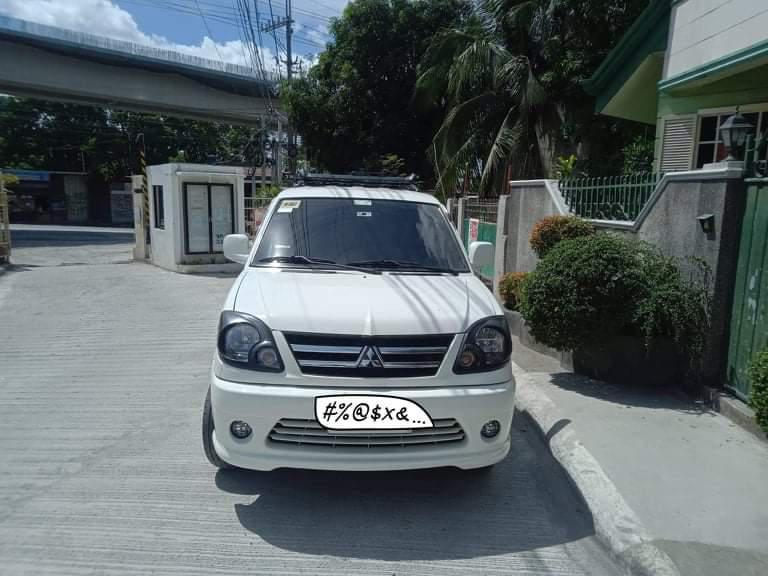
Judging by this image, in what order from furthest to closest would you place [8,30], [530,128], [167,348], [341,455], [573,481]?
[8,30] → [530,128] → [167,348] → [573,481] → [341,455]

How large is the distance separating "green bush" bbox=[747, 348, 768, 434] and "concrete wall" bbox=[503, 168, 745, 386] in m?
0.87

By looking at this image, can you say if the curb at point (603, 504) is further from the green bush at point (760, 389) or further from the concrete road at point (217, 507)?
the green bush at point (760, 389)

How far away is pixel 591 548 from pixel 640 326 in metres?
2.60

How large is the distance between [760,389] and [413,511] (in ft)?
8.25

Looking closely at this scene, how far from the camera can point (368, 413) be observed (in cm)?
307

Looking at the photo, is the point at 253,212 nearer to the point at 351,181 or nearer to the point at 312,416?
the point at 351,181

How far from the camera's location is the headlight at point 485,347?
3256 mm

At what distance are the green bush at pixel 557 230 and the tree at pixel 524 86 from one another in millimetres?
6987

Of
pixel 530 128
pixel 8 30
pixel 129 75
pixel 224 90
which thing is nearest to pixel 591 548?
pixel 530 128

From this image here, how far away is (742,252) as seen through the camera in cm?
463

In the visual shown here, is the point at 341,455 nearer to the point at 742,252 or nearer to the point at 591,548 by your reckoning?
the point at 591,548

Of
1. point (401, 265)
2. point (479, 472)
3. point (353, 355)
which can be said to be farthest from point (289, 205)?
point (479, 472)

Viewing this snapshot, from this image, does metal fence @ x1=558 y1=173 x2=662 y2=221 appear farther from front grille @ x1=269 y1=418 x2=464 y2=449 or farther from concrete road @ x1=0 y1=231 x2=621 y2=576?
front grille @ x1=269 y1=418 x2=464 y2=449

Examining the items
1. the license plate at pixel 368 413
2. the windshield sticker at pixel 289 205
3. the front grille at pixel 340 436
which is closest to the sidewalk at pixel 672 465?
the front grille at pixel 340 436
